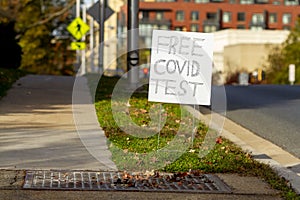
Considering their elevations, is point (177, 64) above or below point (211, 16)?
above

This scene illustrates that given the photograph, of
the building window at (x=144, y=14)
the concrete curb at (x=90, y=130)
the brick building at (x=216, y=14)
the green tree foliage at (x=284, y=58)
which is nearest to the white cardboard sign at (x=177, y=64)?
the concrete curb at (x=90, y=130)

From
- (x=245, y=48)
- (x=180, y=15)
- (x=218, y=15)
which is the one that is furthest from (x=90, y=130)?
(x=218, y=15)

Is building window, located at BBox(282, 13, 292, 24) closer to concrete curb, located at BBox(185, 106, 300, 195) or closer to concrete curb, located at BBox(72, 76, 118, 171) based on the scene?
concrete curb, located at BBox(72, 76, 118, 171)

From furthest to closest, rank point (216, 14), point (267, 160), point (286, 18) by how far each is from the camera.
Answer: point (286, 18), point (216, 14), point (267, 160)

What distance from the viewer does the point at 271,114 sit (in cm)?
1872

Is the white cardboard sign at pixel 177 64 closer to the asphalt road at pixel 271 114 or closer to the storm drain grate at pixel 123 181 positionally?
the storm drain grate at pixel 123 181

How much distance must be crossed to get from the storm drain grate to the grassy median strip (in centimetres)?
51

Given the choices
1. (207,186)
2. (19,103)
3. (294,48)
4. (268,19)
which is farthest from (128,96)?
(268,19)

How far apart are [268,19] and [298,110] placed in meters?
82.8

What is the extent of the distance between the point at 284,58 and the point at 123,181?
7170cm

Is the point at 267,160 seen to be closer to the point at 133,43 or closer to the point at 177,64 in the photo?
the point at 177,64

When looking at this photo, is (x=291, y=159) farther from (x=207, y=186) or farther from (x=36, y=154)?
(x=36, y=154)

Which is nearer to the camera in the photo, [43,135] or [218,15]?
[43,135]

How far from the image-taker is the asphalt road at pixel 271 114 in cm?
1449
